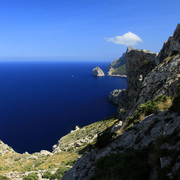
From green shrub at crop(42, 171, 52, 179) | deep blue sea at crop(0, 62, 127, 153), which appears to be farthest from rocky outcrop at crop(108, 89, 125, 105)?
green shrub at crop(42, 171, 52, 179)

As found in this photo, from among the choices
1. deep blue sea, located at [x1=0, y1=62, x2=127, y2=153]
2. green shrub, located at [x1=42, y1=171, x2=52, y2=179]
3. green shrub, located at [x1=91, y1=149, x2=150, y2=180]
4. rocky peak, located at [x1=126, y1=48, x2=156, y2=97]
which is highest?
rocky peak, located at [x1=126, y1=48, x2=156, y2=97]

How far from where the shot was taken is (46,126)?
89500 mm

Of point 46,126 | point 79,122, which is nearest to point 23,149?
point 46,126

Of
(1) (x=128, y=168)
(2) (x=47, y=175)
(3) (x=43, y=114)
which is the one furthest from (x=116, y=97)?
(1) (x=128, y=168)

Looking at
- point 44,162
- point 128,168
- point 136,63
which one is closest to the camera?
point 128,168

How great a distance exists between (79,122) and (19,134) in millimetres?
36470

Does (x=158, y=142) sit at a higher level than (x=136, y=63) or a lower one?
lower

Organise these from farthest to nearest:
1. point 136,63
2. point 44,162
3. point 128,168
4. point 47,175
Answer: point 136,63 < point 44,162 < point 47,175 < point 128,168

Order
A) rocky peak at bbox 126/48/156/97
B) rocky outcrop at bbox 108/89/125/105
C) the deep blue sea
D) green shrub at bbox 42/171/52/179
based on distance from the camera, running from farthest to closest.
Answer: rocky outcrop at bbox 108/89/125/105
the deep blue sea
rocky peak at bbox 126/48/156/97
green shrub at bbox 42/171/52/179

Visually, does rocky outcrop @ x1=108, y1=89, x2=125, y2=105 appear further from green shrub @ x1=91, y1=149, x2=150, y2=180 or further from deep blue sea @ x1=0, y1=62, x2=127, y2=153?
green shrub @ x1=91, y1=149, x2=150, y2=180

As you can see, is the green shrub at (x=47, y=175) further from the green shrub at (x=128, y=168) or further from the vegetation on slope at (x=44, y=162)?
the green shrub at (x=128, y=168)

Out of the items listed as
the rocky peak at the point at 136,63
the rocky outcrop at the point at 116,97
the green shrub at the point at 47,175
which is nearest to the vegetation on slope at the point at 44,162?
the green shrub at the point at 47,175

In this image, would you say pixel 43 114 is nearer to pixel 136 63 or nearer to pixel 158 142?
pixel 136 63

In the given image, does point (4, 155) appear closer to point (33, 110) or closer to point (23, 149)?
point (23, 149)
